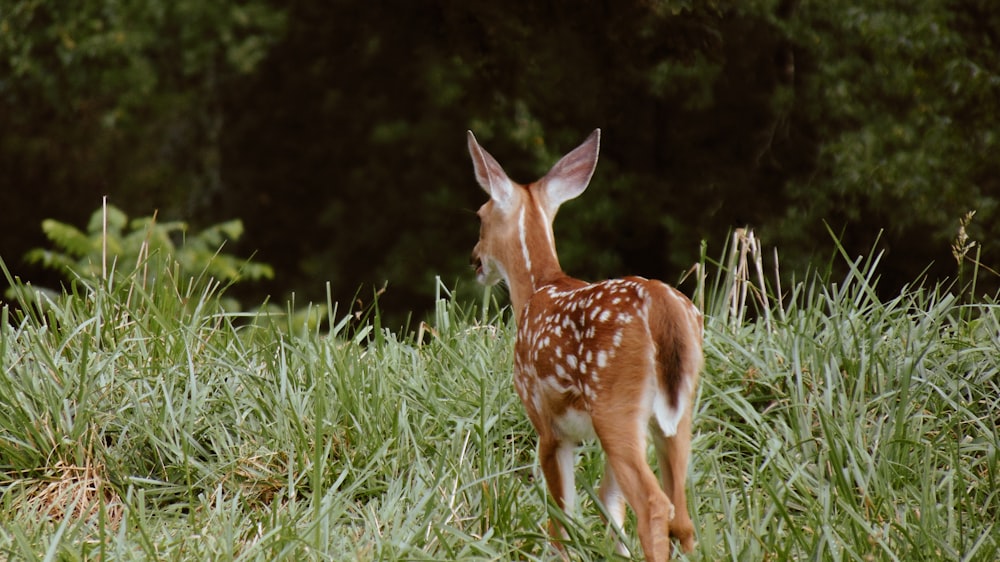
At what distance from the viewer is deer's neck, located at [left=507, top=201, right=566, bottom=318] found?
420cm

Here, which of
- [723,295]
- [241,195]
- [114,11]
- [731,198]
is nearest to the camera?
[723,295]

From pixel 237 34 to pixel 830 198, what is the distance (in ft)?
18.5

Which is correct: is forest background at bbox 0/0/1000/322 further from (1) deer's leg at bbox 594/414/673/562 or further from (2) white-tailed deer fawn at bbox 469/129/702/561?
(1) deer's leg at bbox 594/414/673/562

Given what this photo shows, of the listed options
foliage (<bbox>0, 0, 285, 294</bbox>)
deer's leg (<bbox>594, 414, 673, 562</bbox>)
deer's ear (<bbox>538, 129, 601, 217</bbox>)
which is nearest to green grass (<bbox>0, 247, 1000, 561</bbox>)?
deer's leg (<bbox>594, 414, 673, 562</bbox>)

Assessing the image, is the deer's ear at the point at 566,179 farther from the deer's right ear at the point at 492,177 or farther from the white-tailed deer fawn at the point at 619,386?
the white-tailed deer fawn at the point at 619,386

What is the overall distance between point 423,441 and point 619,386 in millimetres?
1161

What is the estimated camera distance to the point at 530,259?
422cm

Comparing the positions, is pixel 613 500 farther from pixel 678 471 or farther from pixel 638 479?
pixel 638 479

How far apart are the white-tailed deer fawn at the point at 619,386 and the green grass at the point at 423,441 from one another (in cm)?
12

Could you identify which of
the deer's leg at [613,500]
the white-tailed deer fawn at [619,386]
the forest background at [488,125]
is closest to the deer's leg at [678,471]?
the white-tailed deer fawn at [619,386]

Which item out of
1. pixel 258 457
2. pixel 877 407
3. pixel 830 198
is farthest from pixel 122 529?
pixel 830 198

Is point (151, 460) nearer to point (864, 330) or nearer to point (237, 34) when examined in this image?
point (864, 330)

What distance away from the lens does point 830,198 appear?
10203 mm

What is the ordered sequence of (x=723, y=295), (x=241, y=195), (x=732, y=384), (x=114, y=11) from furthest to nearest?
(x=241, y=195) → (x=114, y=11) → (x=723, y=295) → (x=732, y=384)
